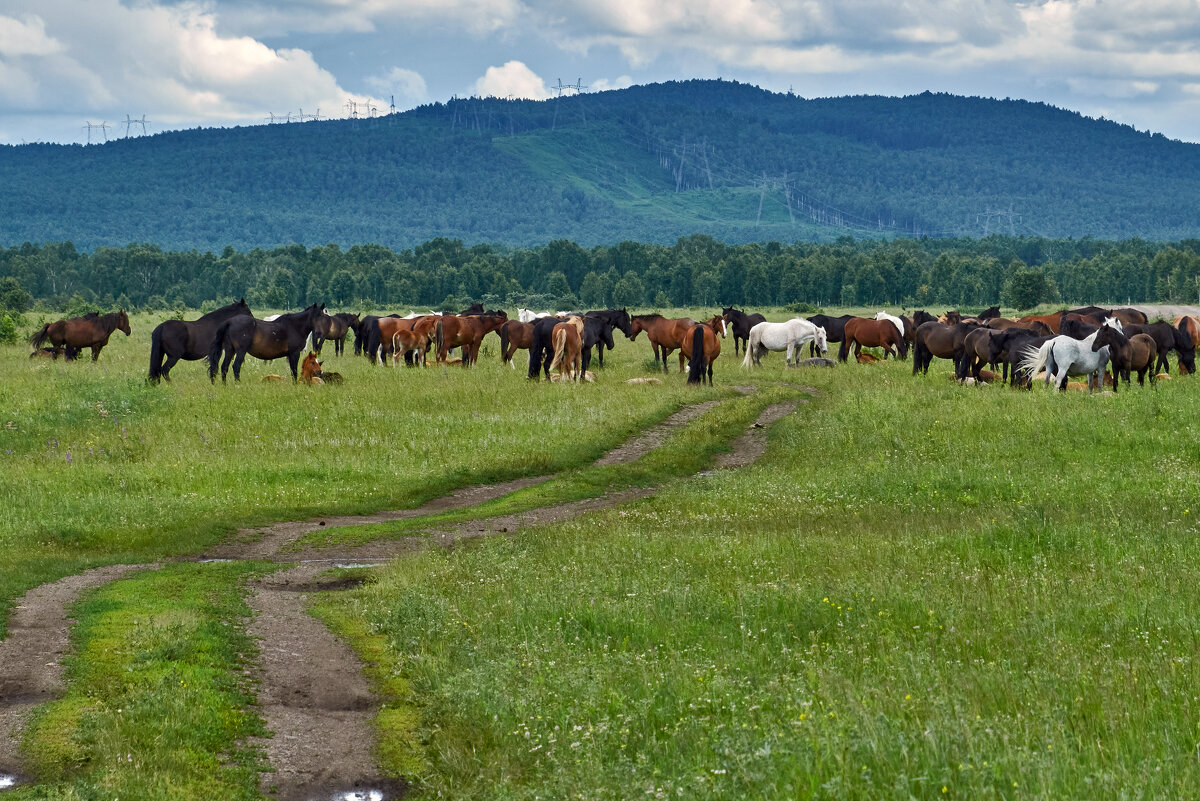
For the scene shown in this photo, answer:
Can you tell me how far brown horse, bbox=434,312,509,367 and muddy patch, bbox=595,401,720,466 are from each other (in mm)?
16152

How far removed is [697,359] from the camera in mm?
40688

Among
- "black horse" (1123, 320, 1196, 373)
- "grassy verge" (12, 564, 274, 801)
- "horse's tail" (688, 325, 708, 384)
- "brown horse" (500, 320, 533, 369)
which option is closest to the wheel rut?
"grassy verge" (12, 564, 274, 801)

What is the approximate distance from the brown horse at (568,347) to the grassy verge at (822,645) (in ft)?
63.3

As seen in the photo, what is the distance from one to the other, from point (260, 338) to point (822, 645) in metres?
30.3

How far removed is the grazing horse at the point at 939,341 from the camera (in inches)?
1692

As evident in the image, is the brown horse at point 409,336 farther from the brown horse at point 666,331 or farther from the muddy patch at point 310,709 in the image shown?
the muddy patch at point 310,709

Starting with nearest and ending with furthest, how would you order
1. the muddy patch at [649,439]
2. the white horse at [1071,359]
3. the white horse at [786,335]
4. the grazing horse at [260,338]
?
1. the muddy patch at [649,439]
2. the white horse at [1071,359]
3. the grazing horse at [260,338]
4. the white horse at [786,335]

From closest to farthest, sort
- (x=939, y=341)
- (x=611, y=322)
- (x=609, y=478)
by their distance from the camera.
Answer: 1. (x=609, y=478)
2. (x=939, y=341)
3. (x=611, y=322)

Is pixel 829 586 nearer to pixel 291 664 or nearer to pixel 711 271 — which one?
pixel 291 664

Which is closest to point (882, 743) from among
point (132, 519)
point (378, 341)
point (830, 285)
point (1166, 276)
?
point (132, 519)

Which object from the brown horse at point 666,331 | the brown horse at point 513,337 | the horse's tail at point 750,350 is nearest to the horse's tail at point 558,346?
the brown horse at point 666,331

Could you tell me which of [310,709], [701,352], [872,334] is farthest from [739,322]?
[310,709]

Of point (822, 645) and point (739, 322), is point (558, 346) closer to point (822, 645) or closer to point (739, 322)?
point (739, 322)

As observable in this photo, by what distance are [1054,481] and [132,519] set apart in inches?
636
